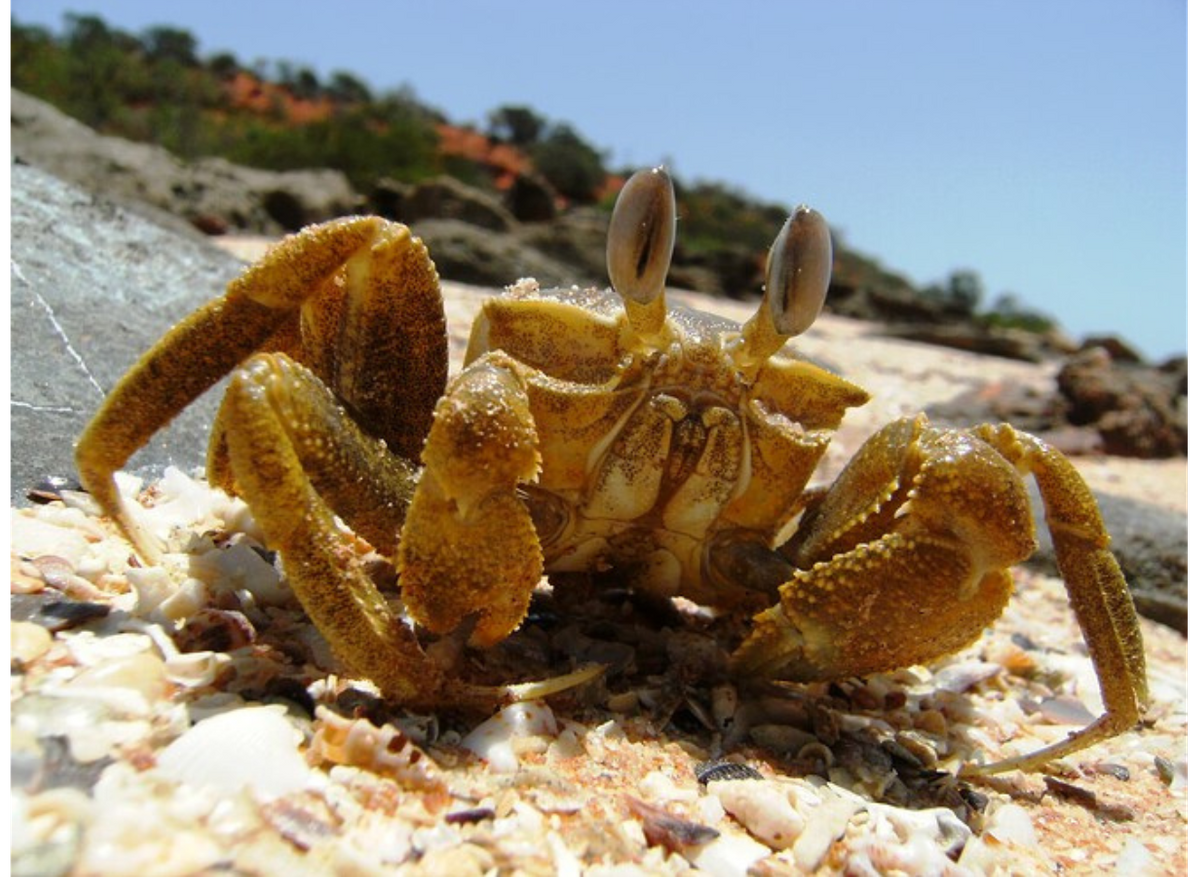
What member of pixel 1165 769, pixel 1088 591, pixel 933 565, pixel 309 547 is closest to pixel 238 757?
pixel 309 547

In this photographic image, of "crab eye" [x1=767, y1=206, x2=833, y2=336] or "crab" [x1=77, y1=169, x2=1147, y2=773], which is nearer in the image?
"crab" [x1=77, y1=169, x2=1147, y2=773]

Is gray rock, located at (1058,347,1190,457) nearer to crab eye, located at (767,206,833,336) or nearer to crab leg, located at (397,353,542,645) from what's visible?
crab eye, located at (767,206,833,336)

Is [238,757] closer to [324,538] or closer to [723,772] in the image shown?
[324,538]

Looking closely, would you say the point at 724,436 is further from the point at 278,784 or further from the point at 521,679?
the point at 278,784

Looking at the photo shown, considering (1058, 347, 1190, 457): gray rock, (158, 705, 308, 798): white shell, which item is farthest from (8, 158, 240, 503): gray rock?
(1058, 347, 1190, 457): gray rock

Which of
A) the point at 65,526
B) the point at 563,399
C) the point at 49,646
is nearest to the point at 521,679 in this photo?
the point at 563,399

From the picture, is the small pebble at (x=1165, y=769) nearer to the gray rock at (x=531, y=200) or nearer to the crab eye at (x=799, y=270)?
the crab eye at (x=799, y=270)

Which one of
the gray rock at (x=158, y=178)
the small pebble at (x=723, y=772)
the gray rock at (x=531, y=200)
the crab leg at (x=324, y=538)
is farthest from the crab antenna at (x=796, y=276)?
the gray rock at (x=531, y=200)
